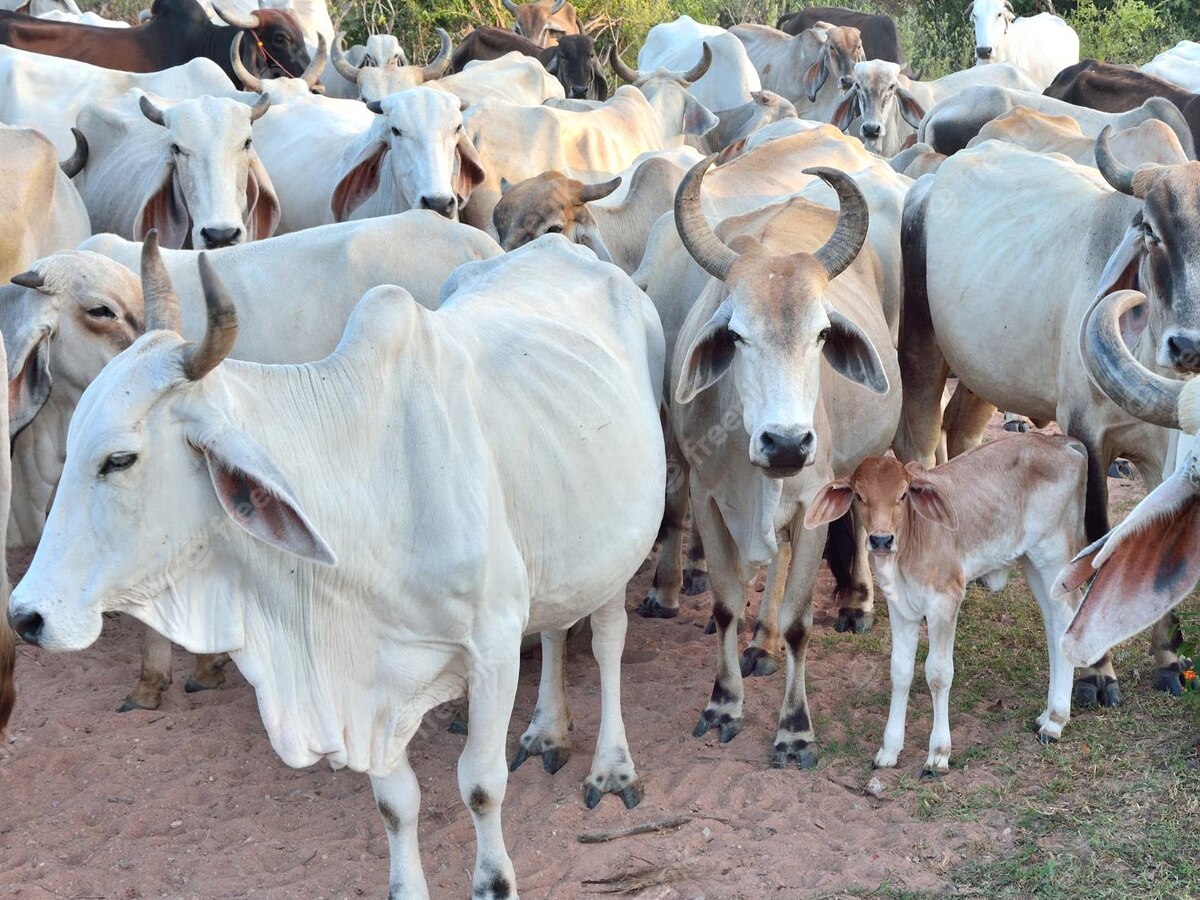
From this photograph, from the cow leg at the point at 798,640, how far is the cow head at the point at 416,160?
8.70ft

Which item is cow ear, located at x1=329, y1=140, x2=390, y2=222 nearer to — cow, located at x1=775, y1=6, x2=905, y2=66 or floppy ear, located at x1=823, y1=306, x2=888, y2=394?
floppy ear, located at x1=823, y1=306, x2=888, y2=394

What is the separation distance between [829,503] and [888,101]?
25.5 ft

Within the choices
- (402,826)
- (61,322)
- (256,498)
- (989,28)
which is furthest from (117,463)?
(989,28)

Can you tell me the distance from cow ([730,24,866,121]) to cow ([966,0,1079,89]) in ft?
9.38

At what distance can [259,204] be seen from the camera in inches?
283

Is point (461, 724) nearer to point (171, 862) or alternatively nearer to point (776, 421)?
point (171, 862)

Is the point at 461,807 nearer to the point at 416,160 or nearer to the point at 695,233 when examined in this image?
the point at 695,233

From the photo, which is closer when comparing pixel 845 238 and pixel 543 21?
pixel 845 238

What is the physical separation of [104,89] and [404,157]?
3176 millimetres

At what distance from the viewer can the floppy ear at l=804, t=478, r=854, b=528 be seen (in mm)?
4641

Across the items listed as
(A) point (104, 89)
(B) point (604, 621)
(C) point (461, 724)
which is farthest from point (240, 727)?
(A) point (104, 89)

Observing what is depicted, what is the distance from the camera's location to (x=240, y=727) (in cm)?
516

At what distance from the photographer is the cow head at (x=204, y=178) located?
6.48m

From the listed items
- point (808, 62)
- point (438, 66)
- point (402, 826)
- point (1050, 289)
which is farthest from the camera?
point (808, 62)
